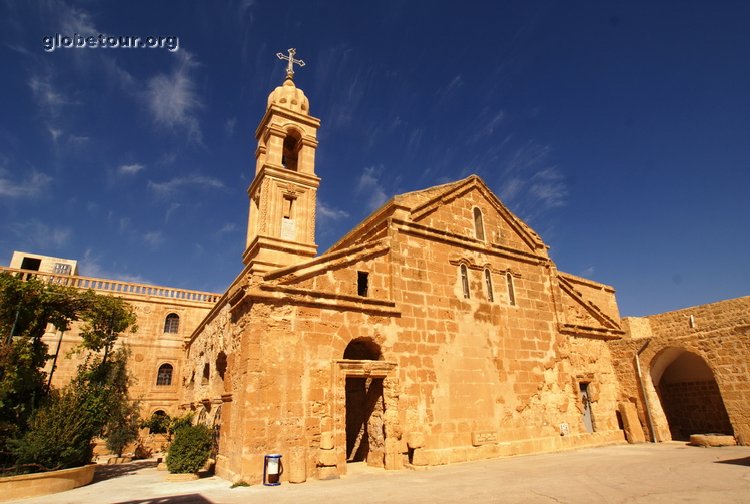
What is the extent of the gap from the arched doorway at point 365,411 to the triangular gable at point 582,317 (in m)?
8.69

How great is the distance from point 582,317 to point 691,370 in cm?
513

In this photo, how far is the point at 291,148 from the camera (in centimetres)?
1894

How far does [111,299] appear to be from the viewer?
519 inches

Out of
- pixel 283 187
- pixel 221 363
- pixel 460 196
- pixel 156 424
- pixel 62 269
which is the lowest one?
pixel 156 424

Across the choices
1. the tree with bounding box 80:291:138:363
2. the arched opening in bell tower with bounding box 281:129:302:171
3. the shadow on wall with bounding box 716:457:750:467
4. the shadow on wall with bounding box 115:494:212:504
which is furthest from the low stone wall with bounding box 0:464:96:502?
the shadow on wall with bounding box 716:457:750:467

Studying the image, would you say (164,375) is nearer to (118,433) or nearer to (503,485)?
(118,433)

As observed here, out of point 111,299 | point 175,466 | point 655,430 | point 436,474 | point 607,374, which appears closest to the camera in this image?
point 436,474

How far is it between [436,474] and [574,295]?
Answer: 1059 cm

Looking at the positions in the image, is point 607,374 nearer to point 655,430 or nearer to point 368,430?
point 655,430

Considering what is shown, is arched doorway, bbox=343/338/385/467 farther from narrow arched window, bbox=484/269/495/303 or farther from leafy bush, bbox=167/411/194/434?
narrow arched window, bbox=484/269/495/303

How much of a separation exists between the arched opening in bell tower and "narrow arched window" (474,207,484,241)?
8006 mm

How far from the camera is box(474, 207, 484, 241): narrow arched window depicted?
50.3ft

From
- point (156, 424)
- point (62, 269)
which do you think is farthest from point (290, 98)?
point (62, 269)

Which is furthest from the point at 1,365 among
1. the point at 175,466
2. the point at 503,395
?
the point at 503,395
